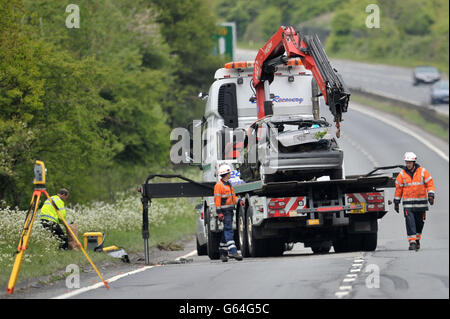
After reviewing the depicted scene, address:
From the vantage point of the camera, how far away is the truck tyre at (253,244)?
19812 mm

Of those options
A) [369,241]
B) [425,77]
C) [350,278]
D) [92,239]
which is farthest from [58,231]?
[425,77]

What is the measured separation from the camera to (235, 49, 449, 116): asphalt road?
7681cm

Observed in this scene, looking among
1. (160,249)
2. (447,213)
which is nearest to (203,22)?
(447,213)

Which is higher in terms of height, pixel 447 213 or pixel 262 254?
pixel 262 254

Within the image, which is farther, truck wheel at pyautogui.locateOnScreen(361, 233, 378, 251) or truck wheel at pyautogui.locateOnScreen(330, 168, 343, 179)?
truck wheel at pyautogui.locateOnScreen(361, 233, 378, 251)

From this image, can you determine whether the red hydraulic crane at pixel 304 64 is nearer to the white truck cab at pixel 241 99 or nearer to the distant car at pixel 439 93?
the white truck cab at pixel 241 99

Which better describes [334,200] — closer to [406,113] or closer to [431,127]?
[431,127]

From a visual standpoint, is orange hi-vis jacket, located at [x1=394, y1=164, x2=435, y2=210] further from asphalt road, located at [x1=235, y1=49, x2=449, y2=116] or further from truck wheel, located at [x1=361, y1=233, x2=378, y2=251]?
asphalt road, located at [x1=235, y1=49, x2=449, y2=116]

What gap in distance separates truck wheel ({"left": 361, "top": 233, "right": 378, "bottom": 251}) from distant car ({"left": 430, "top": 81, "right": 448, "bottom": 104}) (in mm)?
51609

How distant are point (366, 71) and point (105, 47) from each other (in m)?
58.2

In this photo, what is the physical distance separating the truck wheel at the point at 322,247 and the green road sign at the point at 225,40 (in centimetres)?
3775

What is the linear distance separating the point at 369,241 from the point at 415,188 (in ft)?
→ 4.78

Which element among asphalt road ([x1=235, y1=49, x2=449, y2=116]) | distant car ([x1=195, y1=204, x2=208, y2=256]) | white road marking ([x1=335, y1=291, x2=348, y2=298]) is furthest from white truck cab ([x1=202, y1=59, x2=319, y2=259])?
asphalt road ([x1=235, y1=49, x2=449, y2=116])
